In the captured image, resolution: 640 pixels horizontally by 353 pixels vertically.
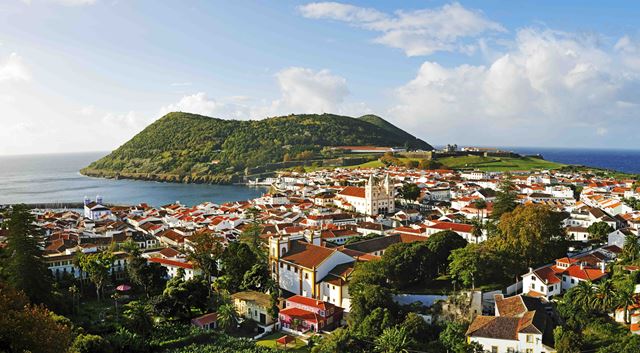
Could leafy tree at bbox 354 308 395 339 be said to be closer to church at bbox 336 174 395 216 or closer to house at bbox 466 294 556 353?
house at bbox 466 294 556 353

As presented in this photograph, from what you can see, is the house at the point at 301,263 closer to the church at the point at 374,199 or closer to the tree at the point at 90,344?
the tree at the point at 90,344

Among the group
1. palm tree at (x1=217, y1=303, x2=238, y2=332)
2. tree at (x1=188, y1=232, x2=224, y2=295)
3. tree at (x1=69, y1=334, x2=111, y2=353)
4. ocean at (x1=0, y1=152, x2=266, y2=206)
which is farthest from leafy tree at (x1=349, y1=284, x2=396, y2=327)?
ocean at (x1=0, y1=152, x2=266, y2=206)

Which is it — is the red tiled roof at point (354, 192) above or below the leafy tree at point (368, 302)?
above

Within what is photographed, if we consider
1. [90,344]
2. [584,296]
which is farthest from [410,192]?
[90,344]

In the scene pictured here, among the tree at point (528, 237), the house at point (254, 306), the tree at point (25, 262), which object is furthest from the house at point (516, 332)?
the tree at point (25, 262)

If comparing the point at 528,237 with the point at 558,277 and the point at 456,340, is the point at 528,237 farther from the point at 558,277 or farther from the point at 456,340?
the point at 456,340

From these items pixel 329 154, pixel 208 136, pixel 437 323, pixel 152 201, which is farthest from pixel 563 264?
pixel 208 136

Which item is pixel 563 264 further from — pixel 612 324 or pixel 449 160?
pixel 449 160

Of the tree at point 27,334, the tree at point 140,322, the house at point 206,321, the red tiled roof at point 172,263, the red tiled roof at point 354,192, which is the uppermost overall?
the red tiled roof at point 354,192
